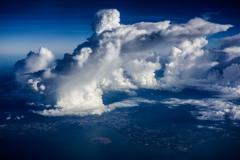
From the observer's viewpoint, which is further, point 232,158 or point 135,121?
point 135,121

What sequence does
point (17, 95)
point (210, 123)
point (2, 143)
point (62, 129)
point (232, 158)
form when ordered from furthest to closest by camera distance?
1. point (17, 95)
2. point (210, 123)
3. point (62, 129)
4. point (2, 143)
5. point (232, 158)

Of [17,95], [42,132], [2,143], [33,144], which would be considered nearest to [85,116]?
[42,132]

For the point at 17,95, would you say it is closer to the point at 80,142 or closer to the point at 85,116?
the point at 85,116

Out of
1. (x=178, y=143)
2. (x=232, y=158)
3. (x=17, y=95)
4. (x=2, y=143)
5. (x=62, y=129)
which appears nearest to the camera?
(x=232, y=158)

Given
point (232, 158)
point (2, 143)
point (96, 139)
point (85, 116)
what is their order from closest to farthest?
point (232, 158) → point (2, 143) → point (96, 139) → point (85, 116)

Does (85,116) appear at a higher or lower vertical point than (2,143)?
higher

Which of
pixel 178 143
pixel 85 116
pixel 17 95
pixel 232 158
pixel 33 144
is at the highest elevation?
pixel 17 95

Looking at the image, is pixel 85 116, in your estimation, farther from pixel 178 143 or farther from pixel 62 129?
pixel 178 143

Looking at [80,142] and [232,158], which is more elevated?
[80,142]

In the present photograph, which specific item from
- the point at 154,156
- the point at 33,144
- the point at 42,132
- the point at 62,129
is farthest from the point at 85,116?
the point at 154,156
